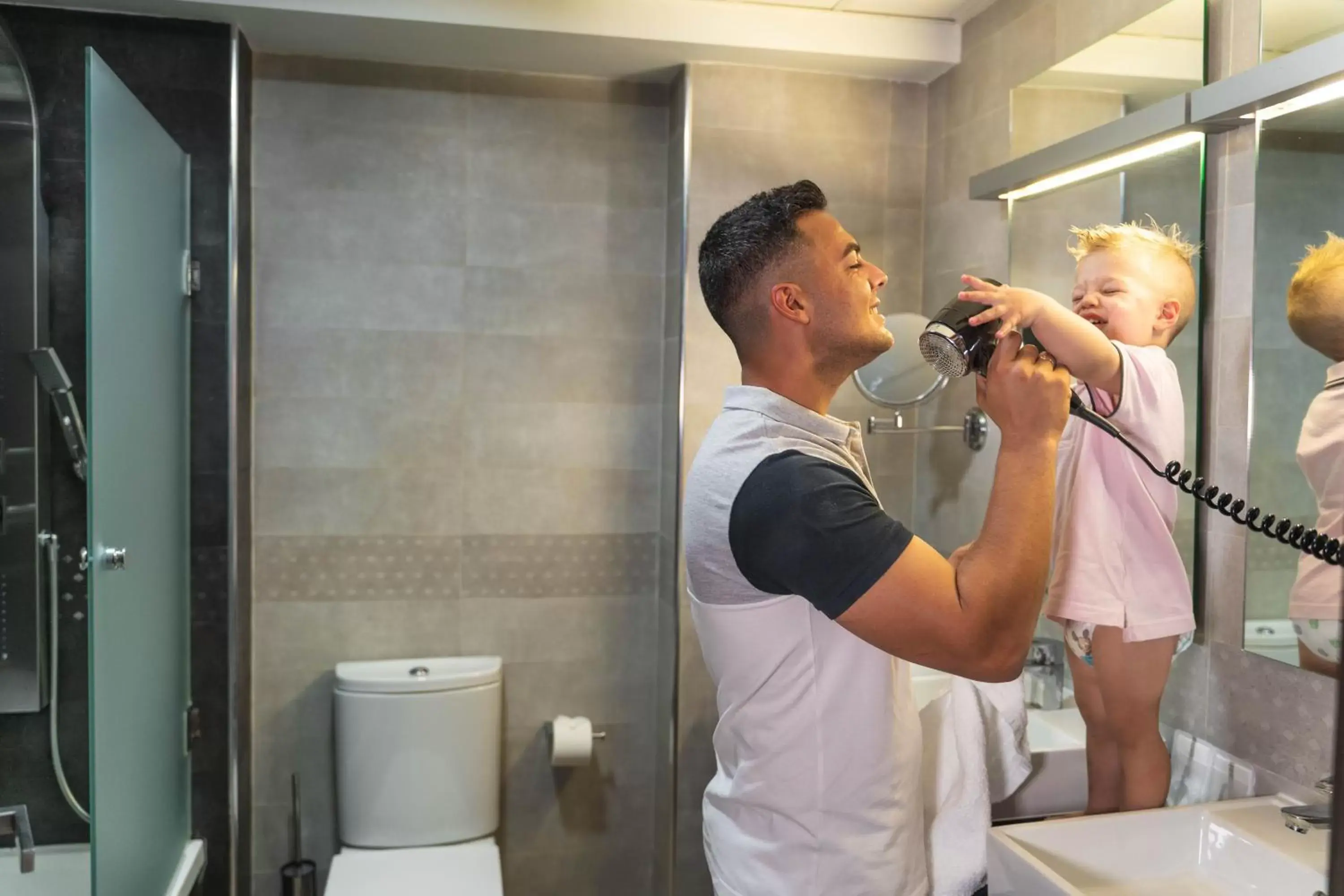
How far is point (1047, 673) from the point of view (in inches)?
86.7

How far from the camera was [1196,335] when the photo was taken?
1756 mm

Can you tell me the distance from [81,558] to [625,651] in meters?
1.32

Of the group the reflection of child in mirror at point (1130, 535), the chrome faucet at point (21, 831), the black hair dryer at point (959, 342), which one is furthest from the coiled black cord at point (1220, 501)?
the chrome faucet at point (21, 831)

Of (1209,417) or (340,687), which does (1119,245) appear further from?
(340,687)

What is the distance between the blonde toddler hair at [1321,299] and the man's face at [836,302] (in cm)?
60

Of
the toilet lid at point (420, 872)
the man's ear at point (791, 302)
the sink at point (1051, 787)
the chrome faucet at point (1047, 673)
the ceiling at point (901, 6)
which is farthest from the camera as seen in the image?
the ceiling at point (901, 6)

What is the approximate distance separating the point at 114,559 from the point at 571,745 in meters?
1.22

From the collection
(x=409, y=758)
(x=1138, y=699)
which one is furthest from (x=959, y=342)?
(x=409, y=758)

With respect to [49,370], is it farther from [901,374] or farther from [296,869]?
[901,374]

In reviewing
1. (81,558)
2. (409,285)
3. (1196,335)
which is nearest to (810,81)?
(409,285)

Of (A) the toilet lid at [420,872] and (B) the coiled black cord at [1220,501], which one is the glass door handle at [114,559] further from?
(B) the coiled black cord at [1220,501]

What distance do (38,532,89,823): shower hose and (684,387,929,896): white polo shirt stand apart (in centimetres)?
173

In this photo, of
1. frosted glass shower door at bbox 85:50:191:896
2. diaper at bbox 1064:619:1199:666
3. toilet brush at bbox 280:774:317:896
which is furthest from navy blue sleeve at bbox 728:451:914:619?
toilet brush at bbox 280:774:317:896

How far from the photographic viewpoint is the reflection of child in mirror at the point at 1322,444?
146 centimetres
